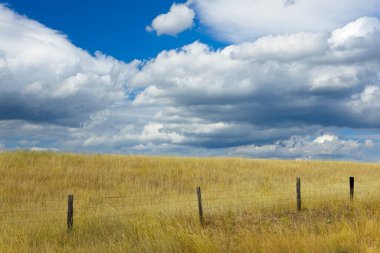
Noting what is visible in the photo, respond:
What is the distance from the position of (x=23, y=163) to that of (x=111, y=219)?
19169mm

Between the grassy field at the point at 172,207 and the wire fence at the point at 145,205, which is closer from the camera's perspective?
the grassy field at the point at 172,207

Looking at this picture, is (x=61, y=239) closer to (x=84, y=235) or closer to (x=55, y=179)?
(x=84, y=235)

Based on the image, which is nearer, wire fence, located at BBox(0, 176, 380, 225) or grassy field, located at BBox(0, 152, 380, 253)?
grassy field, located at BBox(0, 152, 380, 253)

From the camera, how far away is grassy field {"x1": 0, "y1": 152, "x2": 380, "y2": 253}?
1028cm

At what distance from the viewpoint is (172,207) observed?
18484 mm

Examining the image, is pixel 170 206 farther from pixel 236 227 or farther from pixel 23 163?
pixel 23 163

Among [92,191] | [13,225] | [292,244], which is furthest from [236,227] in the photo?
[92,191]

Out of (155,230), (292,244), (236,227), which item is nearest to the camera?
(292,244)

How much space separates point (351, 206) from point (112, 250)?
38.1 feet

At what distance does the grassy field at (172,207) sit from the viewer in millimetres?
10281

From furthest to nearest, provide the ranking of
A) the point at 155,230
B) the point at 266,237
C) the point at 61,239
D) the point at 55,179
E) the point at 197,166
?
the point at 197,166, the point at 55,179, the point at 61,239, the point at 155,230, the point at 266,237

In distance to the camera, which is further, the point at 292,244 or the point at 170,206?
the point at 170,206

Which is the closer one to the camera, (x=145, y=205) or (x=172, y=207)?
(x=172, y=207)

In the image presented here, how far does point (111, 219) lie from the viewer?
1514 centimetres
